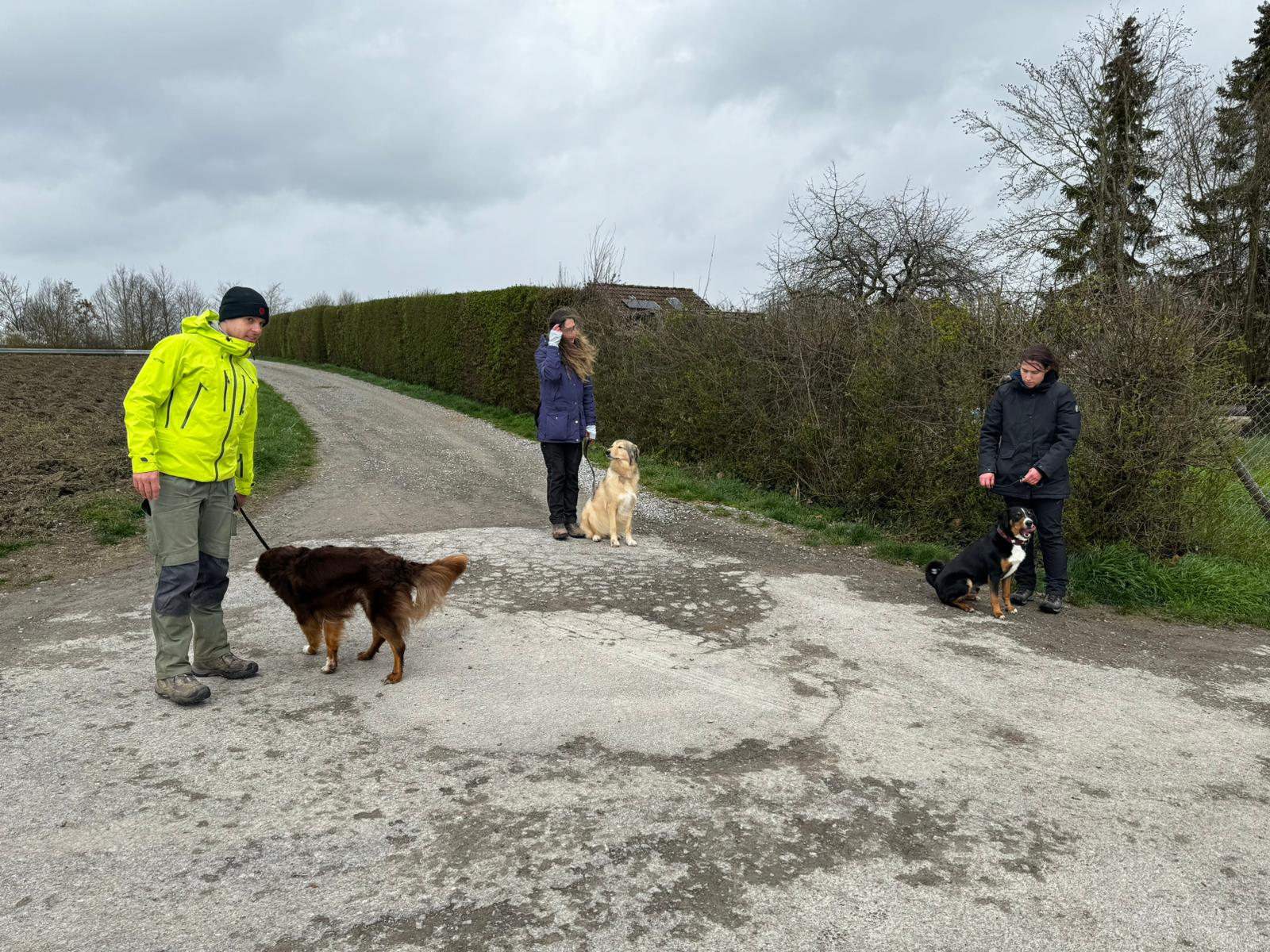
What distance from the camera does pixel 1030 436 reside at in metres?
6.09

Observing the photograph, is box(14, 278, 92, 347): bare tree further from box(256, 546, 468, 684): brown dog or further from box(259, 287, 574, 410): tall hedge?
box(256, 546, 468, 684): brown dog

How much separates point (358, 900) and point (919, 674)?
10.8ft

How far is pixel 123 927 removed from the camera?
2.51 m

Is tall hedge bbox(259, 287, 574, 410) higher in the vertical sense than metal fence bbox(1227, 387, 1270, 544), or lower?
higher

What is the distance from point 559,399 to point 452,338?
1535 cm

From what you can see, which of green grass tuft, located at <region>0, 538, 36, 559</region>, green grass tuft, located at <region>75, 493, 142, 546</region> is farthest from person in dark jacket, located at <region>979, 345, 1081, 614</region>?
green grass tuft, located at <region>0, 538, 36, 559</region>

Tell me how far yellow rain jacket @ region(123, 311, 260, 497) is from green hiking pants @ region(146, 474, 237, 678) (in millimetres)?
99

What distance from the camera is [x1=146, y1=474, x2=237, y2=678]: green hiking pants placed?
4.04 meters

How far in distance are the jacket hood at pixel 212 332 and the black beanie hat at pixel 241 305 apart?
0.06 m

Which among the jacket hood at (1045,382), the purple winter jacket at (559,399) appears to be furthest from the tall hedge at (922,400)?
the purple winter jacket at (559,399)

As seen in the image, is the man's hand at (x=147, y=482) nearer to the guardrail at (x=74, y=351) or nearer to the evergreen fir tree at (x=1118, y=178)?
the evergreen fir tree at (x=1118, y=178)

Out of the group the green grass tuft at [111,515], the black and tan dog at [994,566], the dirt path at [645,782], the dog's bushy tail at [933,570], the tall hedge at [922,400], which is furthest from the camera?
the green grass tuft at [111,515]

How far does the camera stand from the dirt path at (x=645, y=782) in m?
2.62

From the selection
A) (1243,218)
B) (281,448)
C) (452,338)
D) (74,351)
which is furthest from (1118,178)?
(74,351)
